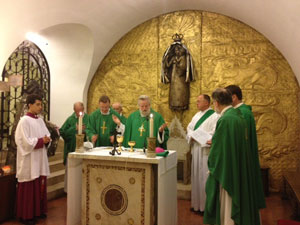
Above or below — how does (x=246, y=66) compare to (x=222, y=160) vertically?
above

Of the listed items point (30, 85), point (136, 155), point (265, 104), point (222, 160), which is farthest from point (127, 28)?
point (222, 160)

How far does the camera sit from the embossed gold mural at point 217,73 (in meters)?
7.18

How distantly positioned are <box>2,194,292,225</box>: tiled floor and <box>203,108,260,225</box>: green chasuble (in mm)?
1549

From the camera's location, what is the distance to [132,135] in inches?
206

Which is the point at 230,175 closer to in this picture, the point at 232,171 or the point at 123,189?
the point at 232,171

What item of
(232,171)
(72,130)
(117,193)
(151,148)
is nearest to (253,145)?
(232,171)

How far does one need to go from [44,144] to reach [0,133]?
302cm

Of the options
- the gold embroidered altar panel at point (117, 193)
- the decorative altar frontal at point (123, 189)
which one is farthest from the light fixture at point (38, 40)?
the gold embroidered altar panel at point (117, 193)

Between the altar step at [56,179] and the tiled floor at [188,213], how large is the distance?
0.15m

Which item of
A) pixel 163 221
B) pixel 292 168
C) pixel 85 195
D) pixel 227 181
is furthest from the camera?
pixel 292 168

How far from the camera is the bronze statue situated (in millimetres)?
7676

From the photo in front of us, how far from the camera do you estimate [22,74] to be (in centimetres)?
792

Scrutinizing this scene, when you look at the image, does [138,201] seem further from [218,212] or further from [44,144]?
[44,144]

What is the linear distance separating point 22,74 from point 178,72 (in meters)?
3.92
